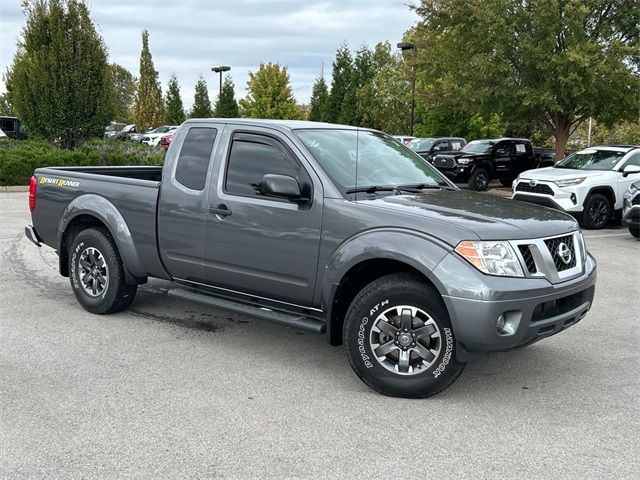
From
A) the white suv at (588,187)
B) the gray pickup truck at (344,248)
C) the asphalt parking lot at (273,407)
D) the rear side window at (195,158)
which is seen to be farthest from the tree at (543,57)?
the rear side window at (195,158)

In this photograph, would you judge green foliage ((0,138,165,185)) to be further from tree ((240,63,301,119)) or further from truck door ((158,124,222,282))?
tree ((240,63,301,119))

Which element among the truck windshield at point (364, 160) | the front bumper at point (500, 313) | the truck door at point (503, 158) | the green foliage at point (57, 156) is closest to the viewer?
the front bumper at point (500, 313)

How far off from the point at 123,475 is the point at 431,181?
327cm

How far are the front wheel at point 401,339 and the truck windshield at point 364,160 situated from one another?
87 centimetres

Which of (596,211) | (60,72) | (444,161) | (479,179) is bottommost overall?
(596,211)

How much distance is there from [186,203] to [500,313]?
264cm

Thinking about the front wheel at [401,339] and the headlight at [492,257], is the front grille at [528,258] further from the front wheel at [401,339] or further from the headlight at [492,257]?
the front wheel at [401,339]

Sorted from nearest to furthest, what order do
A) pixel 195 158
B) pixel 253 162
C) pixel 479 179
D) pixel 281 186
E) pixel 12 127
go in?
1. pixel 281 186
2. pixel 253 162
3. pixel 195 158
4. pixel 479 179
5. pixel 12 127

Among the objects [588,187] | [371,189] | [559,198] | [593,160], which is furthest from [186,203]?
[593,160]

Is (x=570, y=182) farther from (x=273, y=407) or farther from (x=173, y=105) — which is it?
(x=173, y=105)

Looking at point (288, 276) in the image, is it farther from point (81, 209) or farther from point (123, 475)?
point (81, 209)

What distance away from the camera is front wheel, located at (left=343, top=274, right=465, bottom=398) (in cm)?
413

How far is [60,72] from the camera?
20.5 meters

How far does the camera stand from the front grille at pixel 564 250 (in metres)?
4.30
